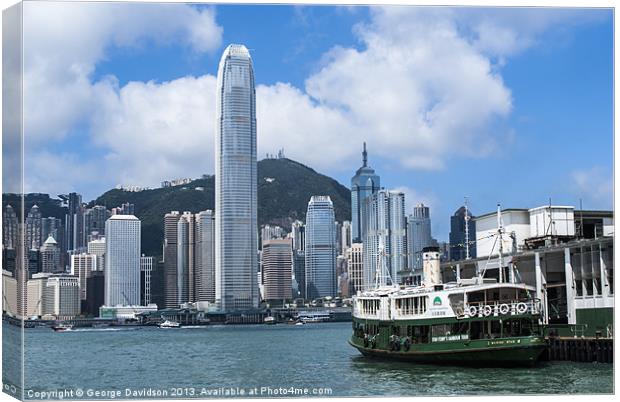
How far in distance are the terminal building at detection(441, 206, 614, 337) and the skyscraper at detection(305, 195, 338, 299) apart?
8281 cm

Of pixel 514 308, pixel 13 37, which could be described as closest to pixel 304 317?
pixel 514 308

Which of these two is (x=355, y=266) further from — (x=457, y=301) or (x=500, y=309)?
(x=500, y=309)

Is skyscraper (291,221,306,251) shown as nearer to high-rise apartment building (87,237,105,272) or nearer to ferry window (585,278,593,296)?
high-rise apartment building (87,237,105,272)

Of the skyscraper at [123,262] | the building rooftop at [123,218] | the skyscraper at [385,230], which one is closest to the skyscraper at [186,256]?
the skyscraper at [123,262]

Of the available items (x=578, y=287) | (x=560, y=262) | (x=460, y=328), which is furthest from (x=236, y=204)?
(x=460, y=328)

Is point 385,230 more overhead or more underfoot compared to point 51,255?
more overhead

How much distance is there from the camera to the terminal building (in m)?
23.5

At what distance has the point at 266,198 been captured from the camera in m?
116

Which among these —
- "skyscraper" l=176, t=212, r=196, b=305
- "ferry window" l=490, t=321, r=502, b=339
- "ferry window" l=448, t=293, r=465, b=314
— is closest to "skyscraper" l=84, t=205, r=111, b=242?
"skyscraper" l=176, t=212, r=196, b=305

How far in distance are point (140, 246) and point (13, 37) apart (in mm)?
95508

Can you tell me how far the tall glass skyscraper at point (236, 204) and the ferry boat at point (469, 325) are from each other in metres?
73.2

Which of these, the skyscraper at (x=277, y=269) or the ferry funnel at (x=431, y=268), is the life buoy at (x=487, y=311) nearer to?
the ferry funnel at (x=431, y=268)

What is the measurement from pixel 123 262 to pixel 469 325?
89.2 m

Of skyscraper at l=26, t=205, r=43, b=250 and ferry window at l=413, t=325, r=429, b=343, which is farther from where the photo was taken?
skyscraper at l=26, t=205, r=43, b=250
